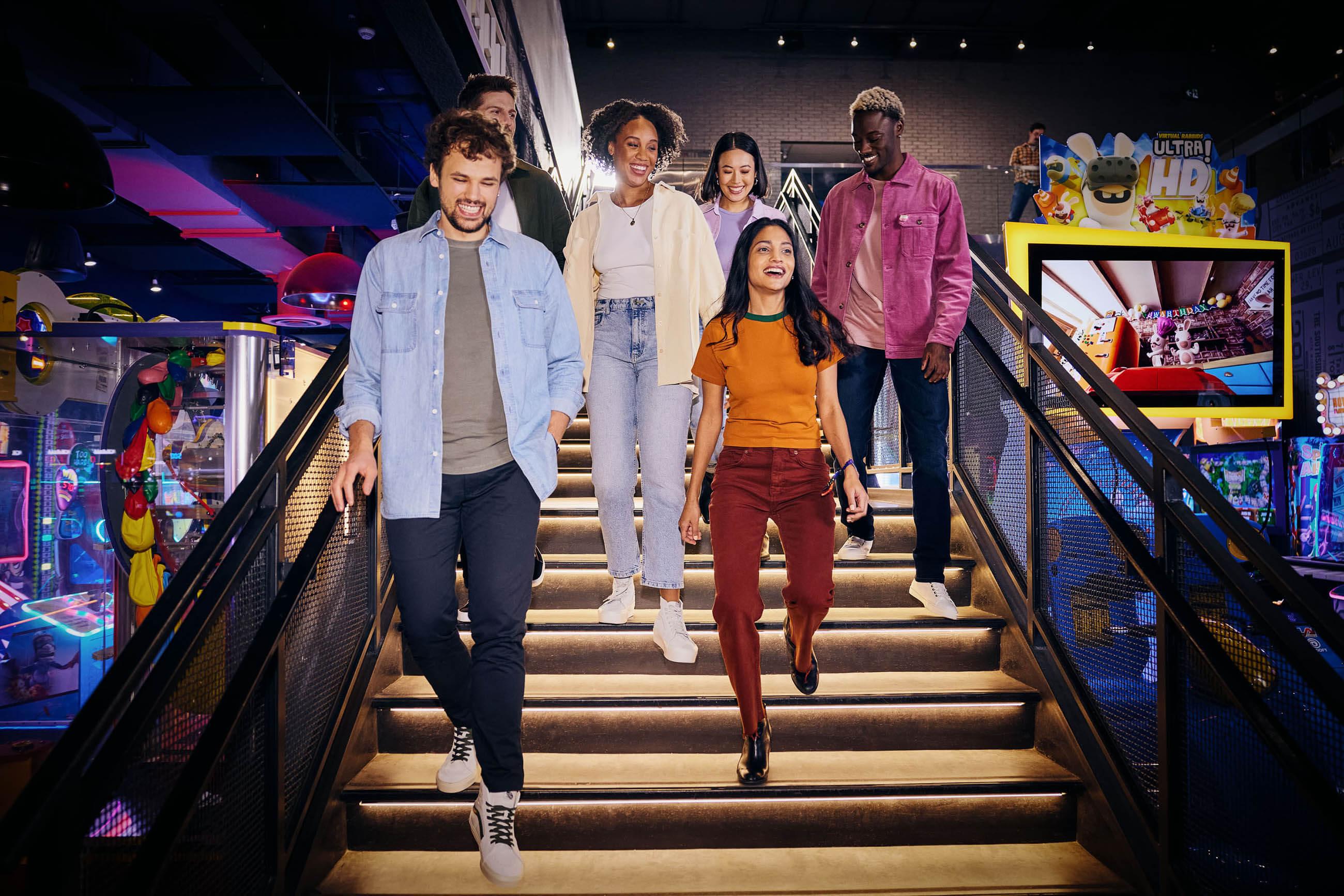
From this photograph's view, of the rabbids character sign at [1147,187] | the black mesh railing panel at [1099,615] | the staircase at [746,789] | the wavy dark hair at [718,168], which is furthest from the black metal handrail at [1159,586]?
the rabbids character sign at [1147,187]

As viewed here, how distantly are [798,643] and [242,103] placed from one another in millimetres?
5163

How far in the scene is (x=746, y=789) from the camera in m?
2.30

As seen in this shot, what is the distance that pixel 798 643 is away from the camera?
249cm

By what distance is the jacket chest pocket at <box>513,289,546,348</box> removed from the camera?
2096mm

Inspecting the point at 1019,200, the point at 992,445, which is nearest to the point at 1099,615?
the point at 992,445

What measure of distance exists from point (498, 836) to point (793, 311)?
1.71m

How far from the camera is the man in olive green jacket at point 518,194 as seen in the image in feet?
9.09

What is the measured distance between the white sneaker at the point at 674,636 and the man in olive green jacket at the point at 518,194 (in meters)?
0.48

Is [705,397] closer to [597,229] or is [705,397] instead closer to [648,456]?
[648,456]

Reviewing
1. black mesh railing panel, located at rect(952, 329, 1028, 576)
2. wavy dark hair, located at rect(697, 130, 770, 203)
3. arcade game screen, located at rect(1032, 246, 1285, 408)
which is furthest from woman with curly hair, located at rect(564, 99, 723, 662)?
arcade game screen, located at rect(1032, 246, 1285, 408)

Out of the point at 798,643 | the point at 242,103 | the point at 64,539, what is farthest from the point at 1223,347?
the point at 64,539

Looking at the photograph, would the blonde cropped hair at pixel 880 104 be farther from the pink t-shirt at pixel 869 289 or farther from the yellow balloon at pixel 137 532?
the yellow balloon at pixel 137 532

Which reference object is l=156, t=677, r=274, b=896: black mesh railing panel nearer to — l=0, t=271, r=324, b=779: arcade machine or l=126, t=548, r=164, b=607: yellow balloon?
l=0, t=271, r=324, b=779: arcade machine

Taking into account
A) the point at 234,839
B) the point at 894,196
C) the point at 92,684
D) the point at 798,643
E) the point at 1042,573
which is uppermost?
the point at 894,196
